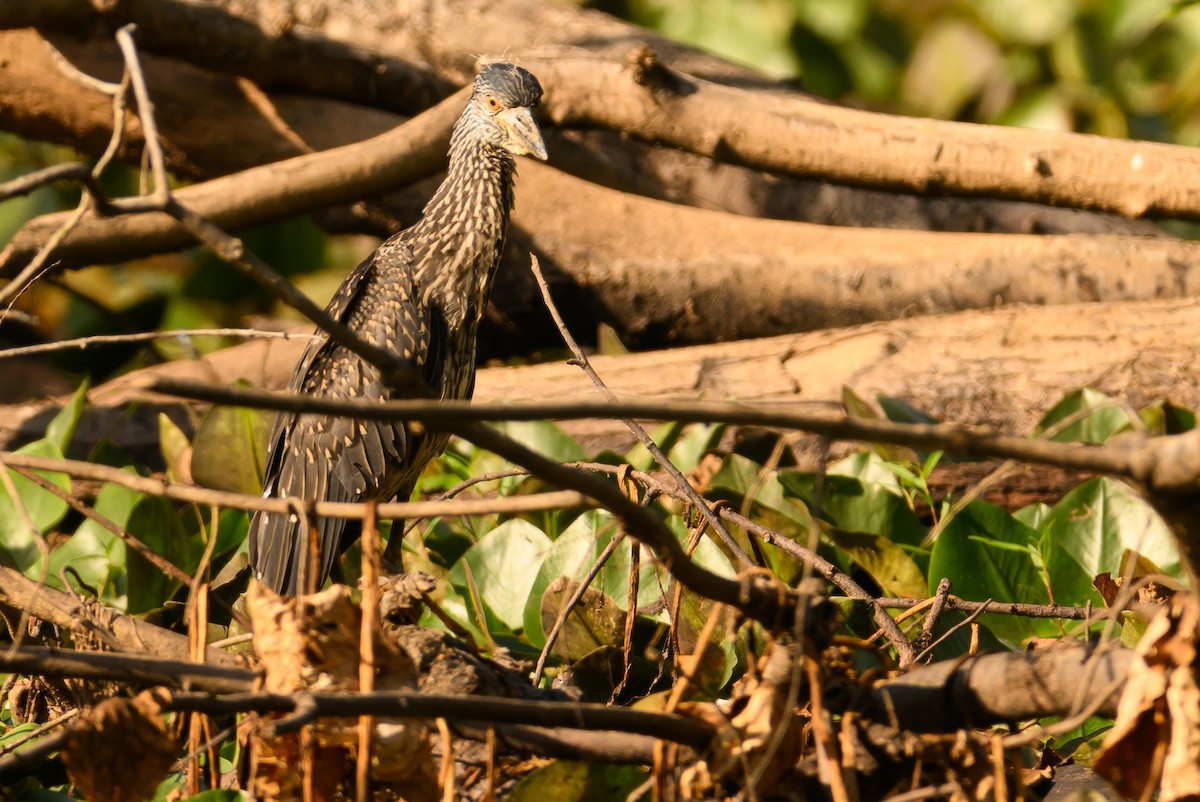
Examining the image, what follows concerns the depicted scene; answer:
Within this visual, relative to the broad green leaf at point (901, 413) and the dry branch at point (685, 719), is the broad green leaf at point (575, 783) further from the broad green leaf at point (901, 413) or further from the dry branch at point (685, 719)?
the broad green leaf at point (901, 413)

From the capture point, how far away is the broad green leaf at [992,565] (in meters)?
3.05

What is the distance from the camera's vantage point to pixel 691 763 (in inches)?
72.2

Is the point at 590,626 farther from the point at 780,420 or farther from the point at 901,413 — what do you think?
the point at 780,420

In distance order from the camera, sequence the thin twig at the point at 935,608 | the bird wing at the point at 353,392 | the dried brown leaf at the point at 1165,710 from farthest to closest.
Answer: the bird wing at the point at 353,392 < the thin twig at the point at 935,608 < the dried brown leaf at the point at 1165,710

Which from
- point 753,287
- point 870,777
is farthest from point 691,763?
point 753,287

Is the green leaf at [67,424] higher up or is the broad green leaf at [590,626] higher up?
the green leaf at [67,424]

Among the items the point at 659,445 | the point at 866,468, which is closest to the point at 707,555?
the point at 866,468

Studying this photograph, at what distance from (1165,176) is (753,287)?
169 cm

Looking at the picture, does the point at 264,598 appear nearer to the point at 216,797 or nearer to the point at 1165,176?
the point at 216,797

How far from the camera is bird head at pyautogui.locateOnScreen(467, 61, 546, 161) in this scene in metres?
4.27

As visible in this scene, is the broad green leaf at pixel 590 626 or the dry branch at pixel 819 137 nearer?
the broad green leaf at pixel 590 626

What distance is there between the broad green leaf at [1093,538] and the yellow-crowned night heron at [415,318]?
5.91 feet

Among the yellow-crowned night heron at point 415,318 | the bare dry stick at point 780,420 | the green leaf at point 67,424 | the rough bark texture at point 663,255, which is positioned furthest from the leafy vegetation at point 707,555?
the rough bark texture at point 663,255

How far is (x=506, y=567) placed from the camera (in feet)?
11.0
